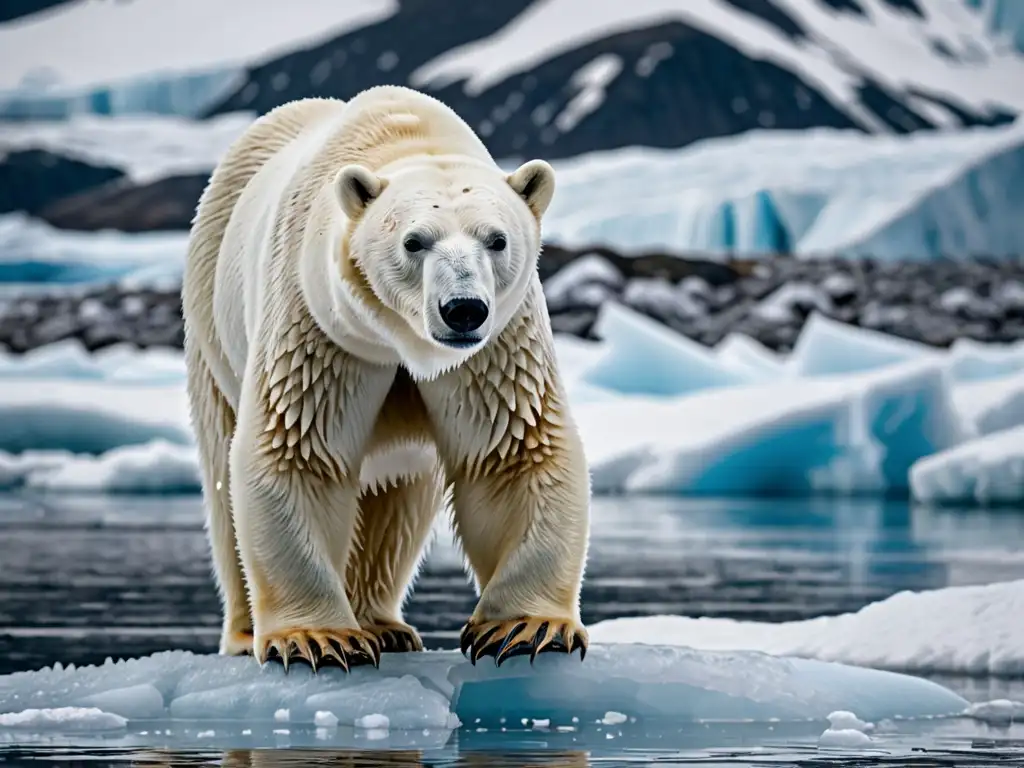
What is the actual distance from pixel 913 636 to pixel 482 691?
1.93 metres

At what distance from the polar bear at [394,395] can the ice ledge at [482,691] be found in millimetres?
73

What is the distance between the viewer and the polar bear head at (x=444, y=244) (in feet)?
13.6

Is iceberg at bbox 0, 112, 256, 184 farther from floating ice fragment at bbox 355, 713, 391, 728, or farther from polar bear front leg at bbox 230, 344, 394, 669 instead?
floating ice fragment at bbox 355, 713, 391, 728

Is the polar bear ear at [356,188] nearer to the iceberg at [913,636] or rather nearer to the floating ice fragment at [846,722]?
the floating ice fragment at [846,722]

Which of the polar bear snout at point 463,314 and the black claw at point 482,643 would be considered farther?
the black claw at point 482,643

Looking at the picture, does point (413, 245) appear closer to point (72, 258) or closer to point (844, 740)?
point (844, 740)

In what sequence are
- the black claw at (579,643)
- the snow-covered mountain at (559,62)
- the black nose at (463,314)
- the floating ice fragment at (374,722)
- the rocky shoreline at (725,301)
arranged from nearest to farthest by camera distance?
the black nose at (463,314), the floating ice fragment at (374,722), the black claw at (579,643), the rocky shoreline at (725,301), the snow-covered mountain at (559,62)

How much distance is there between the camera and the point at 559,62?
121 feet

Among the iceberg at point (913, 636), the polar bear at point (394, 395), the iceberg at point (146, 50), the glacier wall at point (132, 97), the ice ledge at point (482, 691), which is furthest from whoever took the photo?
the iceberg at point (146, 50)

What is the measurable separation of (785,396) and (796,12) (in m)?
27.0

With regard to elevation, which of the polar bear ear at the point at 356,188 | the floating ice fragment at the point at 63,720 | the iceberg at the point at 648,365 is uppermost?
the iceberg at the point at 648,365

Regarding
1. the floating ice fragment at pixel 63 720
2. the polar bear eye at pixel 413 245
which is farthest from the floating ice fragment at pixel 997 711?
the floating ice fragment at pixel 63 720

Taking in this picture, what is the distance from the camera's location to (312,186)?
4.87 metres

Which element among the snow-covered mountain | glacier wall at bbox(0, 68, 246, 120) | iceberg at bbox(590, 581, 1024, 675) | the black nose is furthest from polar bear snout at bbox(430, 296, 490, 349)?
glacier wall at bbox(0, 68, 246, 120)
